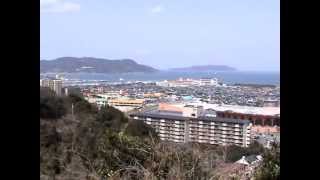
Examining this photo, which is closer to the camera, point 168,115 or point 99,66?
point 168,115

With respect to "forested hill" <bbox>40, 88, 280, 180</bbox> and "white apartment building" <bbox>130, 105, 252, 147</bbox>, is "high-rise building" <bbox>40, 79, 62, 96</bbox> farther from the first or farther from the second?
"white apartment building" <bbox>130, 105, 252, 147</bbox>

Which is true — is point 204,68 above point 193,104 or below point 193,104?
above

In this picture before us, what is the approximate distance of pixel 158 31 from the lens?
1952mm

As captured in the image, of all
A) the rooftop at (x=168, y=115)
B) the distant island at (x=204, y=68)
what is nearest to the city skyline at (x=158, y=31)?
the distant island at (x=204, y=68)

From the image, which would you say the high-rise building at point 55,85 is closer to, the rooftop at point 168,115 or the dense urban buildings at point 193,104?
the dense urban buildings at point 193,104

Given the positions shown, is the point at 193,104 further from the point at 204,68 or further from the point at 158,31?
the point at 158,31

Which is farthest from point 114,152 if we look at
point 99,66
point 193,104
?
point 193,104

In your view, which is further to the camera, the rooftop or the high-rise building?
the rooftop

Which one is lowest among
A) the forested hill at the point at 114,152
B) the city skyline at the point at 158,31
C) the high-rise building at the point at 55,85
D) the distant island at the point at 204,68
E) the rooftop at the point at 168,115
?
the forested hill at the point at 114,152

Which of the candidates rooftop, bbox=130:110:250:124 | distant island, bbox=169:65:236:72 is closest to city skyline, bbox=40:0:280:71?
distant island, bbox=169:65:236:72

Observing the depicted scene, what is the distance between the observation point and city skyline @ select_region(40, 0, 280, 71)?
5.67ft

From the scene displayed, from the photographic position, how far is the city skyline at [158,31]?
1.73m

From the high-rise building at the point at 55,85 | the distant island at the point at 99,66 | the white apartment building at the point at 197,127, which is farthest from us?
the distant island at the point at 99,66

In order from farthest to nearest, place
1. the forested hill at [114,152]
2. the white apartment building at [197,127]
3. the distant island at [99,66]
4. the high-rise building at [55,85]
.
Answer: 1. the forested hill at [114,152]
2. the distant island at [99,66]
3. the white apartment building at [197,127]
4. the high-rise building at [55,85]
